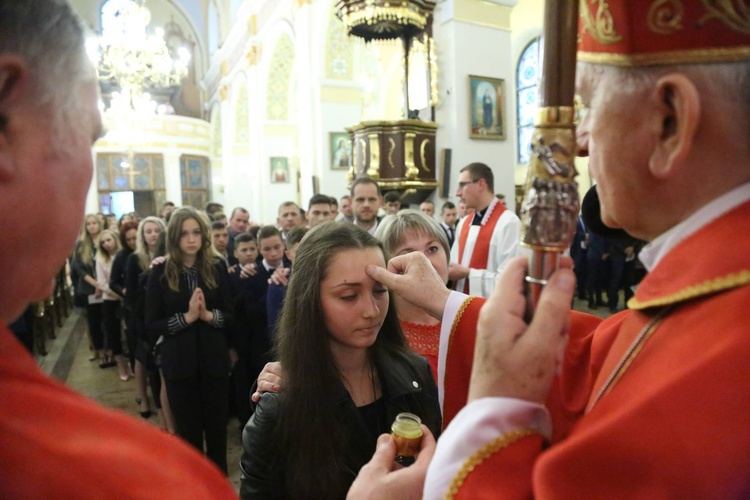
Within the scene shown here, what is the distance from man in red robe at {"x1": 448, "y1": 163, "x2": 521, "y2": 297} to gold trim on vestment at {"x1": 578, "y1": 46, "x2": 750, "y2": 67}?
134 inches

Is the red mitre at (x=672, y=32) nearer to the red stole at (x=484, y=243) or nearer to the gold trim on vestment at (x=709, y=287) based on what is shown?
the gold trim on vestment at (x=709, y=287)

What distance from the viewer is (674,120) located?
2.50ft

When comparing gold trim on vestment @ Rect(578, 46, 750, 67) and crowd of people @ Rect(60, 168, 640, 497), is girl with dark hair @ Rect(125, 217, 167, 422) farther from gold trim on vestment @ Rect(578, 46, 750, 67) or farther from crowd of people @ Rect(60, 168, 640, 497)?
gold trim on vestment @ Rect(578, 46, 750, 67)

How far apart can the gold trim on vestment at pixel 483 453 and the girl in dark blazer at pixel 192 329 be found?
2741 mm

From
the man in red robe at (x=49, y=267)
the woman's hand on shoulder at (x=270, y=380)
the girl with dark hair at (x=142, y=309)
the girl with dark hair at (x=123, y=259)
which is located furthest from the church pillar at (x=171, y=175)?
the man in red robe at (x=49, y=267)

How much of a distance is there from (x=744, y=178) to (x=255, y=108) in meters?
15.0

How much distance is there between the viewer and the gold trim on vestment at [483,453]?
754mm

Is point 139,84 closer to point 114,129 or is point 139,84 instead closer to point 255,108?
point 255,108

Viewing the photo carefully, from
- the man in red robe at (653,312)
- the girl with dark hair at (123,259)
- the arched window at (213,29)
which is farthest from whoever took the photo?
the arched window at (213,29)

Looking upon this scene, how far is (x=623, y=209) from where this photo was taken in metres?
0.83

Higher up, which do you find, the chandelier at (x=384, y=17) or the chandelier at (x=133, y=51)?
the chandelier at (x=133, y=51)

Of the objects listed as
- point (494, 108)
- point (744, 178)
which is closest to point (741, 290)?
point (744, 178)

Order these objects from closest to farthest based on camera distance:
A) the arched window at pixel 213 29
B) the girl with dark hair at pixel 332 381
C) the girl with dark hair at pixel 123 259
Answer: the girl with dark hair at pixel 332 381 → the girl with dark hair at pixel 123 259 → the arched window at pixel 213 29

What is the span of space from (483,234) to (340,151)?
642 cm
